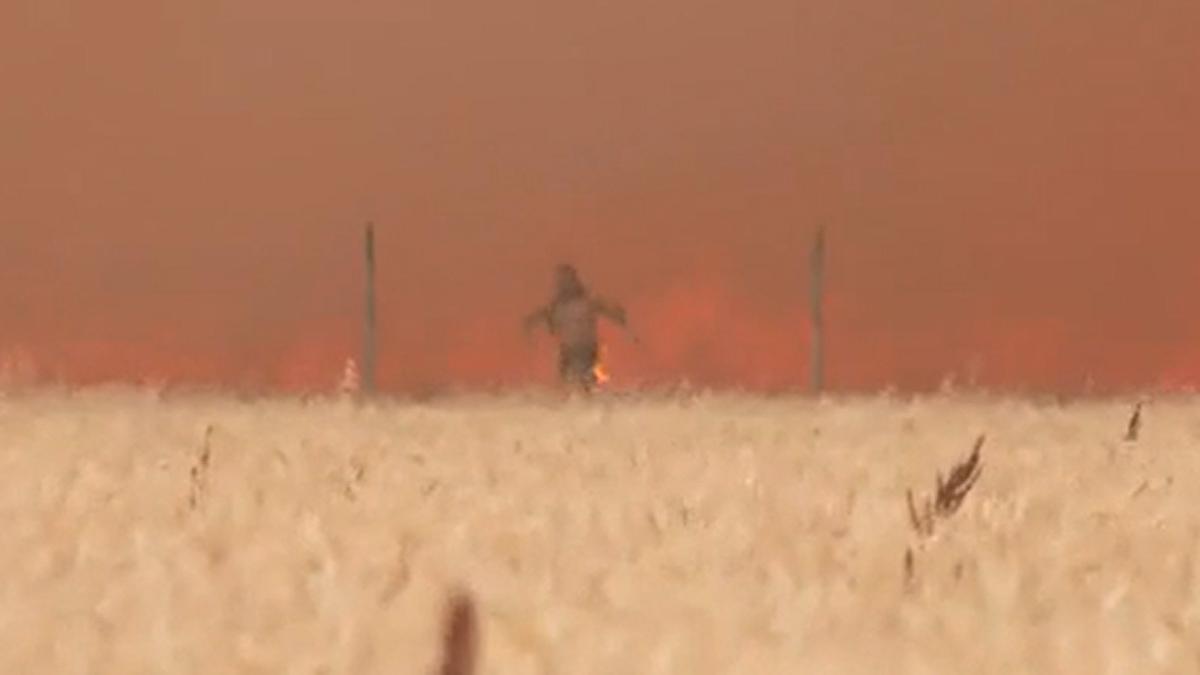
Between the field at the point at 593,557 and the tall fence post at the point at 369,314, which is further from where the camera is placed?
the tall fence post at the point at 369,314

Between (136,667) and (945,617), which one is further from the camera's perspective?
(945,617)

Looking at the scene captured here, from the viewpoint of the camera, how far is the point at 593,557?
343 cm

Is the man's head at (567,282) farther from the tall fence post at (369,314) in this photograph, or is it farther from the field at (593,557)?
the field at (593,557)

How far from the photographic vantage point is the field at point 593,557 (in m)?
2.42

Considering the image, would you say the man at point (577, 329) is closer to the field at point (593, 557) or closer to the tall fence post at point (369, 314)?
the tall fence post at point (369, 314)

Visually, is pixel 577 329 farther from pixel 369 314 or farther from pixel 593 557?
pixel 593 557

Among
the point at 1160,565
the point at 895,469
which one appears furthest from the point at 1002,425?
the point at 1160,565

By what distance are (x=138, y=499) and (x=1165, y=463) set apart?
2.68 metres

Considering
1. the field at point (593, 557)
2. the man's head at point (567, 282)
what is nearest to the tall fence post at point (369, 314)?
the man's head at point (567, 282)

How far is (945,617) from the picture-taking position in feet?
8.91

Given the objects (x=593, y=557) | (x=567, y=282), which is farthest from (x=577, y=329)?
(x=593, y=557)

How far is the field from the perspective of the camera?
2418 mm

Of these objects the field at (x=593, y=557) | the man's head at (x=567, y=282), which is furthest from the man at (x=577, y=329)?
the field at (x=593, y=557)

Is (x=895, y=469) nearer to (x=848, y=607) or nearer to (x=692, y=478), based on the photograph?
(x=692, y=478)
